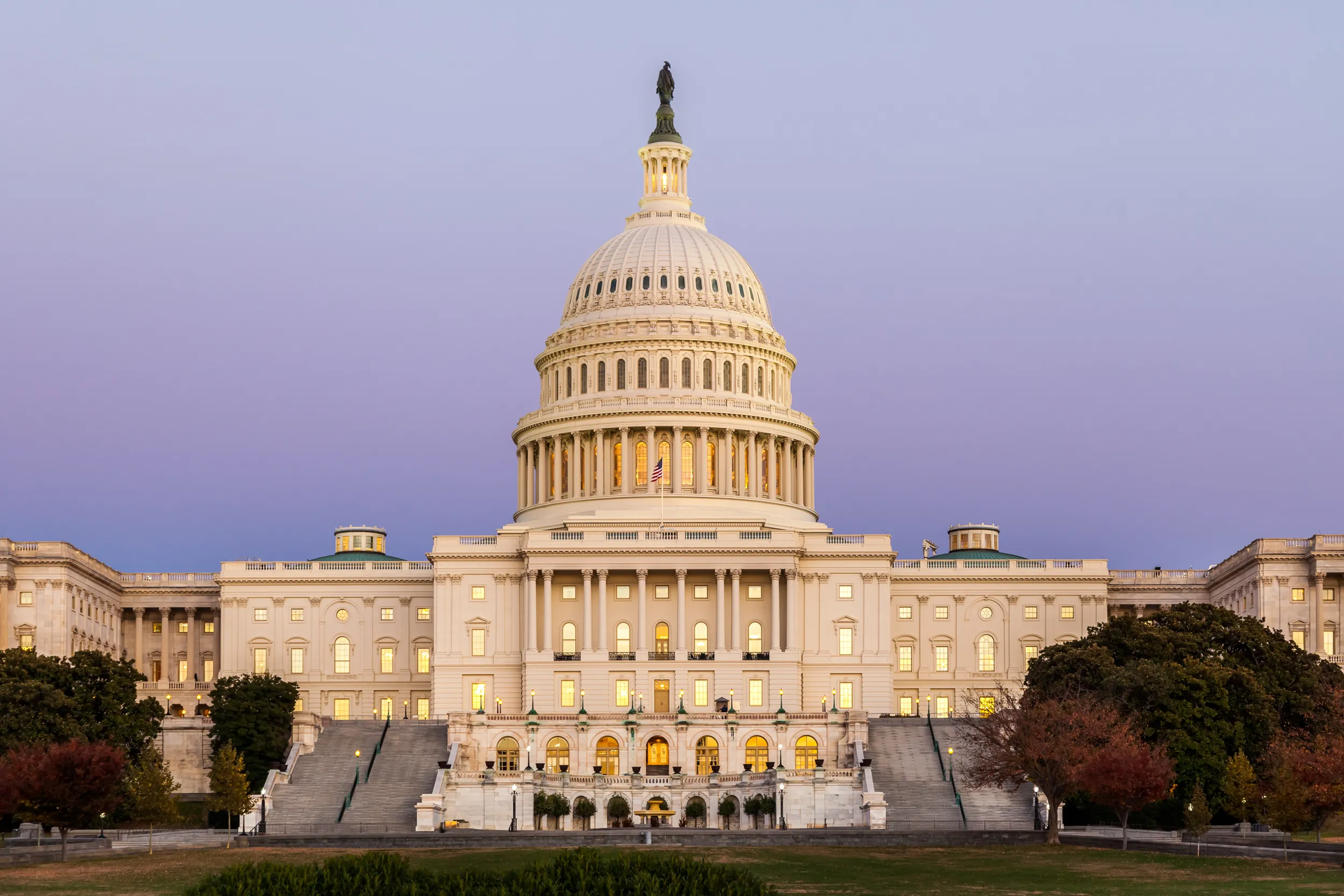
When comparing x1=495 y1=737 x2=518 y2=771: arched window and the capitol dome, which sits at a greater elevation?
the capitol dome

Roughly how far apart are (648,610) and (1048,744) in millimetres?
49930

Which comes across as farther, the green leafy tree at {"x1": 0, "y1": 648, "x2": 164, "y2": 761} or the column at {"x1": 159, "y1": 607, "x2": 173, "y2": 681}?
the column at {"x1": 159, "y1": 607, "x2": 173, "y2": 681}

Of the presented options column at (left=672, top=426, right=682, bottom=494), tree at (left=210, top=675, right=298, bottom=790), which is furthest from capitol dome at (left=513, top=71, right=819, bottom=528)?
tree at (left=210, top=675, right=298, bottom=790)

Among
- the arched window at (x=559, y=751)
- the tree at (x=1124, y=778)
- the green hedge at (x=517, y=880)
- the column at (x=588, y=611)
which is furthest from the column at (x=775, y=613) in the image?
the green hedge at (x=517, y=880)

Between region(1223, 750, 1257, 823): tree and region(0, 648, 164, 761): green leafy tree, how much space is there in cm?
5074

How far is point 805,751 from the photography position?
12925 cm

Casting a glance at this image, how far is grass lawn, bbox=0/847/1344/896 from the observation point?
7900 cm

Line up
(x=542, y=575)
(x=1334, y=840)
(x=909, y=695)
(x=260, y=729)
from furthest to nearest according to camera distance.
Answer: (x=909, y=695) < (x=542, y=575) < (x=260, y=729) < (x=1334, y=840)

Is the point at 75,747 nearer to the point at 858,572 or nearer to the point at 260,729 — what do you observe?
the point at 260,729

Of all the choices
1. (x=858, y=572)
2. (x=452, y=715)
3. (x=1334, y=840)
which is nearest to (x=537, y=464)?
(x=858, y=572)

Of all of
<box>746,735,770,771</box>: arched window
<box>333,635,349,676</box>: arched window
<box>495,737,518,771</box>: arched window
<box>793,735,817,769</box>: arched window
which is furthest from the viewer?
<box>333,635,349,676</box>: arched window

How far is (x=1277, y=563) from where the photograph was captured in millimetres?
150375

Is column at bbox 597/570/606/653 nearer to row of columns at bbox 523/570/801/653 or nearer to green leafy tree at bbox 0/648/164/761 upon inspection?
row of columns at bbox 523/570/801/653

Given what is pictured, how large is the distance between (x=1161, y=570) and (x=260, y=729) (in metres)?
67.9
